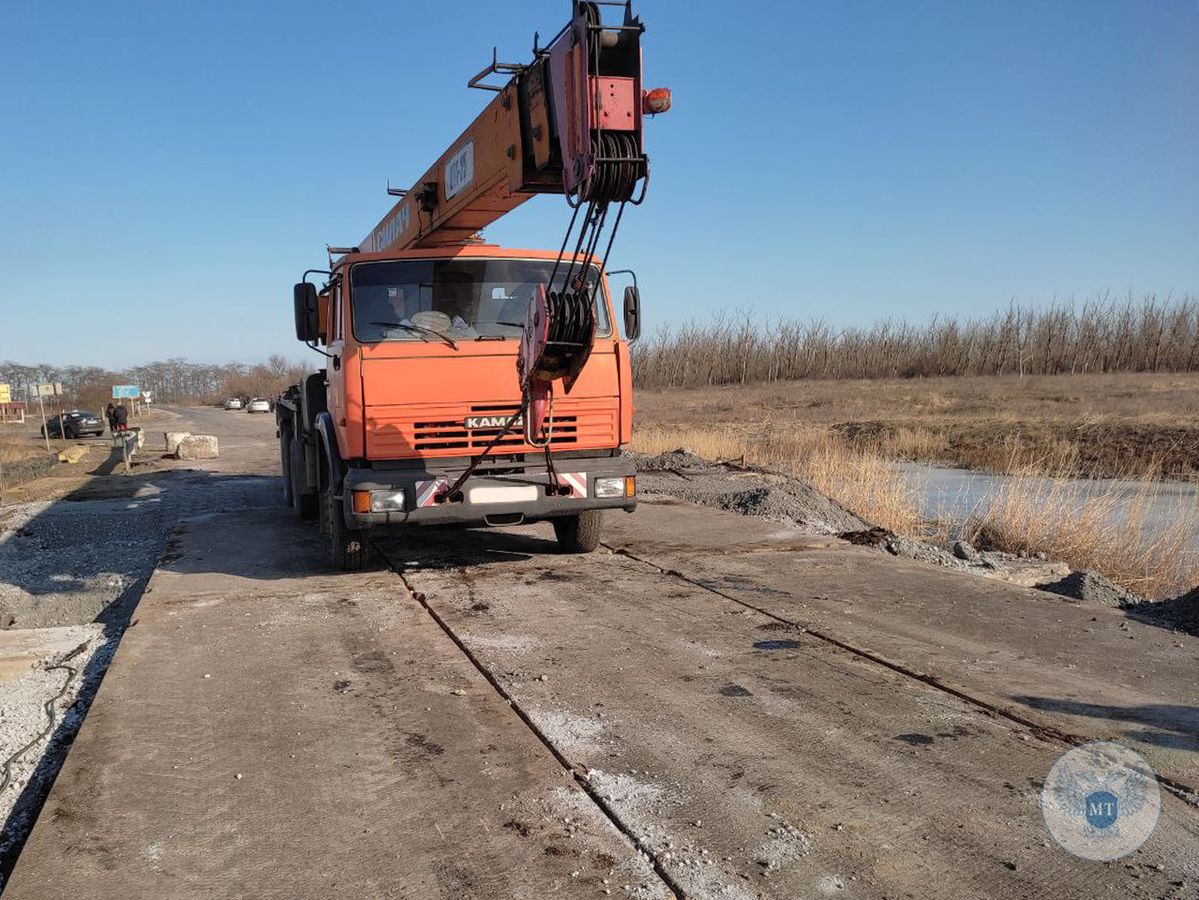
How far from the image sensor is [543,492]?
6.64 metres

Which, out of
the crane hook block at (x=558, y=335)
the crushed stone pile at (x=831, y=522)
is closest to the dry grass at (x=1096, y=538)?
the crushed stone pile at (x=831, y=522)

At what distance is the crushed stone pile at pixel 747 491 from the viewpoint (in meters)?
10.2

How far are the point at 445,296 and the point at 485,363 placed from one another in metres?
0.71

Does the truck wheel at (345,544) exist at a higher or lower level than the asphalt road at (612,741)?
higher

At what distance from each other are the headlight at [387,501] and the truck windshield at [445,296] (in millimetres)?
1193

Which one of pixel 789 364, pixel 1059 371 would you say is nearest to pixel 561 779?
pixel 1059 371

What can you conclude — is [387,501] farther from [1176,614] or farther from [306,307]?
[1176,614]

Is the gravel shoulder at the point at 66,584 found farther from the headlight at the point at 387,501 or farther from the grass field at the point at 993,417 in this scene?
the grass field at the point at 993,417

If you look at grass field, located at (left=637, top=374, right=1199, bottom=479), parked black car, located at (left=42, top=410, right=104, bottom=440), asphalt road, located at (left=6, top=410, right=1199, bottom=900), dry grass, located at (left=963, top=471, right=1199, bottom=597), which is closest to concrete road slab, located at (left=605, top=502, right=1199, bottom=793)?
asphalt road, located at (left=6, top=410, right=1199, bottom=900)

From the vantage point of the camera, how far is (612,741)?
12.3 feet

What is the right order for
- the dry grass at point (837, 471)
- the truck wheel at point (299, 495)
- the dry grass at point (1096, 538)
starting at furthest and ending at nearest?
1. the dry grass at point (837, 471)
2. the truck wheel at point (299, 495)
3. the dry grass at point (1096, 538)

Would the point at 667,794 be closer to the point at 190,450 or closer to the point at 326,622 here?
the point at 326,622

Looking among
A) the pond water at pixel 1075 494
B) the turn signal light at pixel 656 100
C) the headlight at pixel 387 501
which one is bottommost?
the pond water at pixel 1075 494
